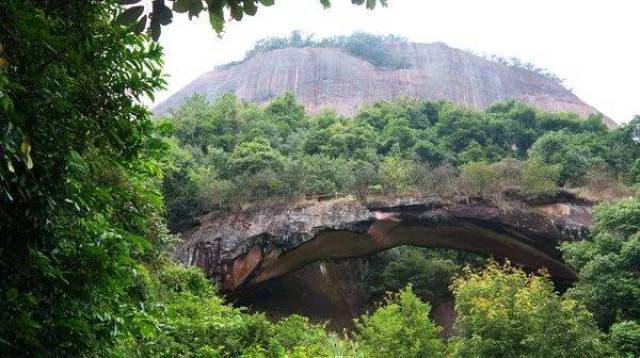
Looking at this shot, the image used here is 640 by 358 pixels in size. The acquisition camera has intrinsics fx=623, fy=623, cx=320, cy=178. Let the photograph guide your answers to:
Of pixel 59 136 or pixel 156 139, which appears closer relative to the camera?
pixel 59 136

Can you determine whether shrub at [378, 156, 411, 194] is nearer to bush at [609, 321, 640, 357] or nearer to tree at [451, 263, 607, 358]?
tree at [451, 263, 607, 358]

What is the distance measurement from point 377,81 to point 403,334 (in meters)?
34.2

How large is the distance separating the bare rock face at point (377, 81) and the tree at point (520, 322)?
30.2 metres

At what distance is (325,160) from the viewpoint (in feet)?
62.1

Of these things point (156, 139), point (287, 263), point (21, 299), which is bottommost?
point (287, 263)

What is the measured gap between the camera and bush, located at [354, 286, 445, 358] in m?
13.1

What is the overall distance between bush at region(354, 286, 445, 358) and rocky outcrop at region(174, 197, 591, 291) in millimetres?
2685

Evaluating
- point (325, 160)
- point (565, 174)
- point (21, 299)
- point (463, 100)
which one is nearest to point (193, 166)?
point (325, 160)

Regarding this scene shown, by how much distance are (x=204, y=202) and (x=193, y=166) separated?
65.8 inches

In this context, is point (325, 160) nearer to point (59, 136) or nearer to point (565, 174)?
point (565, 174)

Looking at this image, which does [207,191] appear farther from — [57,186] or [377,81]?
[377,81]

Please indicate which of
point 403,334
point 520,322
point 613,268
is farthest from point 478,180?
point 520,322

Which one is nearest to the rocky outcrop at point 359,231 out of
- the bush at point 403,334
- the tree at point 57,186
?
the bush at point 403,334

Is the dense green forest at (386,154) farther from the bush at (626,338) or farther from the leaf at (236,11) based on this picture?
the leaf at (236,11)
